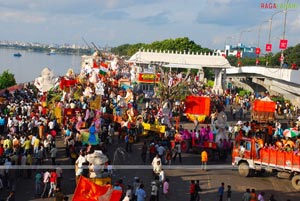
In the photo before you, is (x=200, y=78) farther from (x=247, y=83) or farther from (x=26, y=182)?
(x=26, y=182)

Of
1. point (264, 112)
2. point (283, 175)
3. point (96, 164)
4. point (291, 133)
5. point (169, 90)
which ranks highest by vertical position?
point (169, 90)

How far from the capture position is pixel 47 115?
2612 cm

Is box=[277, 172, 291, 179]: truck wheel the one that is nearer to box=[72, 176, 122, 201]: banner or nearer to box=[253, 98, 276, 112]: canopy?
box=[72, 176, 122, 201]: banner

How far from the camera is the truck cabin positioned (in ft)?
64.4

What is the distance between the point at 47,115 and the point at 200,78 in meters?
38.5

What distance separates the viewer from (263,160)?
19312 mm

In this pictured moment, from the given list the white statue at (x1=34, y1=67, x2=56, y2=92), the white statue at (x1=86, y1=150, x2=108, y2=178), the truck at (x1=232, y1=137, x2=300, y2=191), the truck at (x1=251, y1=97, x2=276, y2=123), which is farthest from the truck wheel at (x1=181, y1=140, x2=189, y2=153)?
the white statue at (x1=34, y1=67, x2=56, y2=92)

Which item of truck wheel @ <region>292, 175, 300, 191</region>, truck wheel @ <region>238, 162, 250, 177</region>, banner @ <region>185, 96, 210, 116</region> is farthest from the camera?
banner @ <region>185, 96, 210, 116</region>

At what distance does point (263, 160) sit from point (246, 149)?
0.90m

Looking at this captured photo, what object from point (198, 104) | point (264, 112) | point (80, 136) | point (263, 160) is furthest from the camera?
point (198, 104)

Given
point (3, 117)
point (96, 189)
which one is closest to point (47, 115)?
point (3, 117)

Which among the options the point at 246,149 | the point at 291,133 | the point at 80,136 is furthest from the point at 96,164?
the point at 291,133

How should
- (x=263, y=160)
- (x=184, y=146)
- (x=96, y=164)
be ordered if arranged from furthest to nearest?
(x=184, y=146), (x=263, y=160), (x=96, y=164)

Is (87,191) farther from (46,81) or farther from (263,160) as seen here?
(46,81)
